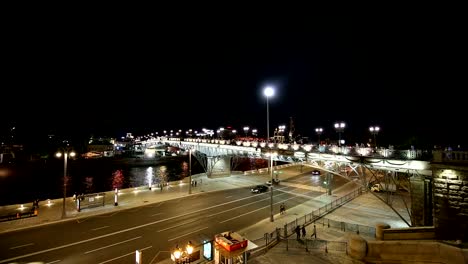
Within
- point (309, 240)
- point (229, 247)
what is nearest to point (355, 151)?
point (309, 240)

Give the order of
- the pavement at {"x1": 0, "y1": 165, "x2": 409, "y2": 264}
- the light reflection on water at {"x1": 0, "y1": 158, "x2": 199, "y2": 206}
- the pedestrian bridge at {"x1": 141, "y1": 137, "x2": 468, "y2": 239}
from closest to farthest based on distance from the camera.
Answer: the pedestrian bridge at {"x1": 141, "y1": 137, "x2": 468, "y2": 239}, the pavement at {"x1": 0, "y1": 165, "x2": 409, "y2": 264}, the light reflection on water at {"x1": 0, "y1": 158, "x2": 199, "y2": 206}

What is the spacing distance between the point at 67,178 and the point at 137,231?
58.3 m

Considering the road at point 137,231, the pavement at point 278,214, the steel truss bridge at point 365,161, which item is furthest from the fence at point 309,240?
the road at point 137,231

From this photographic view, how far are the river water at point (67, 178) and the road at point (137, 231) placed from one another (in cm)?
3006

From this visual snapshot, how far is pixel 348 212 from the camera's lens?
28344mm

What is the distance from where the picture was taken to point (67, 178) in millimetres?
70000

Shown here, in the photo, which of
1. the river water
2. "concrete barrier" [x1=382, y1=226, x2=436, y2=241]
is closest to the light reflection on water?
the river water

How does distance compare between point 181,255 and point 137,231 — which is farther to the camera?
point 137,231

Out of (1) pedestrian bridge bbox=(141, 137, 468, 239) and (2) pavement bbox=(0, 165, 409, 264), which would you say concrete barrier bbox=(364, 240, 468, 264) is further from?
(1) pedestrian bridge bbox=(141, 137, 468, 239)

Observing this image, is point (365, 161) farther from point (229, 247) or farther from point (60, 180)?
point (60, 180)

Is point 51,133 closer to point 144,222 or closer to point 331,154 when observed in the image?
point 144,222

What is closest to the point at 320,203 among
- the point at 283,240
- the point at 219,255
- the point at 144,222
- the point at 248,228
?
the point at 248,228

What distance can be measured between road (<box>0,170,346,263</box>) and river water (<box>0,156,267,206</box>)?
3006 centimetres

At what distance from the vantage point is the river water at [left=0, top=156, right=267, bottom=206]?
53281 millimetres
